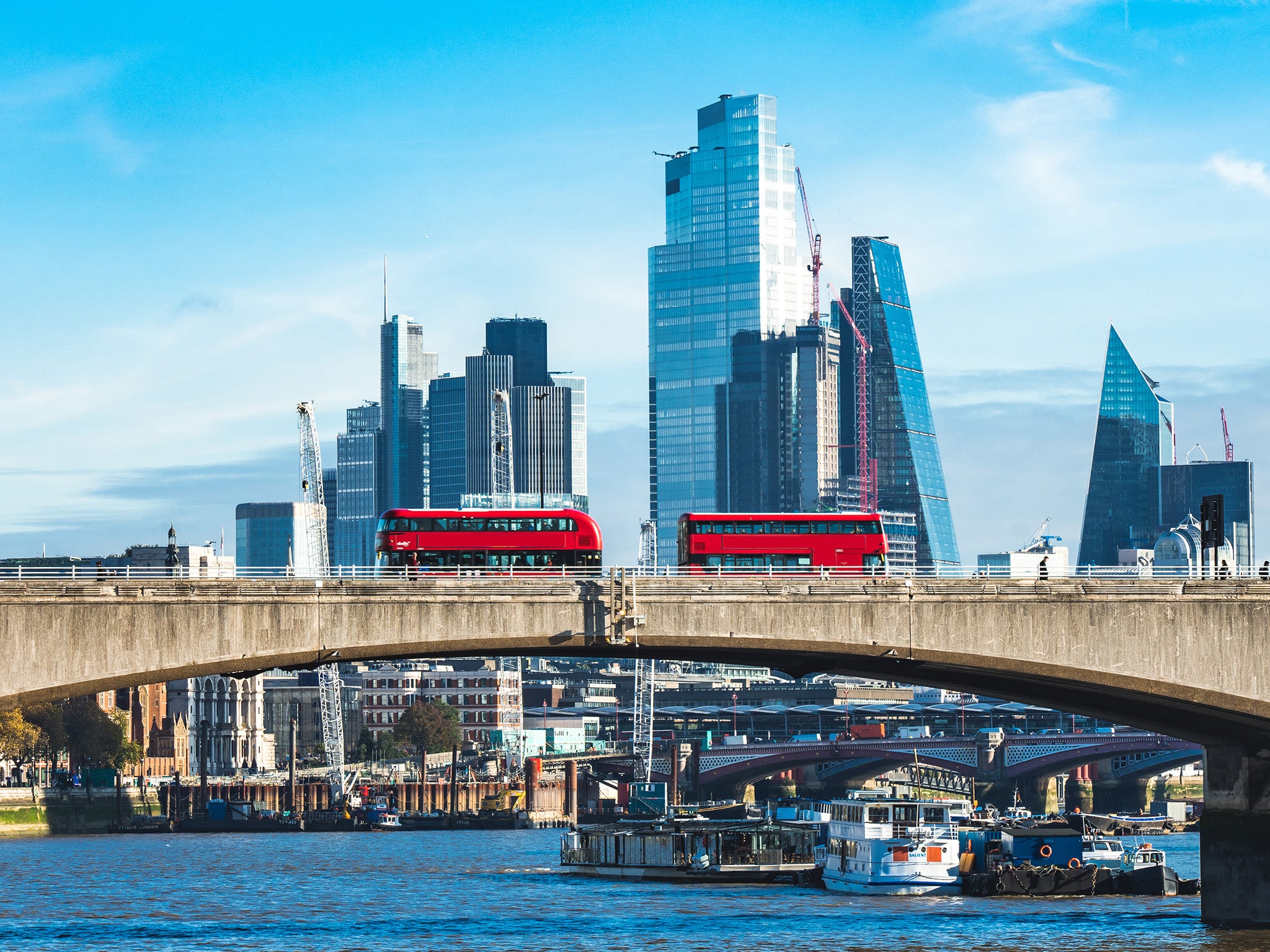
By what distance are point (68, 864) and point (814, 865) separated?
59.8 metres

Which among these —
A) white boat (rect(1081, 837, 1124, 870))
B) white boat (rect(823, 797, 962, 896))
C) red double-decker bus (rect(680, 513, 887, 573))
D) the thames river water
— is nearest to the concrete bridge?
the thames river water

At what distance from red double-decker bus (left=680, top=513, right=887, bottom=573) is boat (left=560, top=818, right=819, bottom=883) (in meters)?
40.2

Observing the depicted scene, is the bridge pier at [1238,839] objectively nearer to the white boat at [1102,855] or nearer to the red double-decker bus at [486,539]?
the red double-decker bus at [486,539]

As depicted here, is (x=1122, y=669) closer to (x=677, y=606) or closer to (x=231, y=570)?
(x=677, y=606)

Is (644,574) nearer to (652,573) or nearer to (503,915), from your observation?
(652,573)

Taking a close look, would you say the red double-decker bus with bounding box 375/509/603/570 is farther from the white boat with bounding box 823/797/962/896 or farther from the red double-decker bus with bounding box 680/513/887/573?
the white boat with bounding box 823/797/962/896

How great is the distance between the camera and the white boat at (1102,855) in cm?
12788

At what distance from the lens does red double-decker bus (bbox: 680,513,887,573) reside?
99.8m

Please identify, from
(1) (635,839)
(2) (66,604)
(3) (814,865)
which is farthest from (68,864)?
(2) (66,604)

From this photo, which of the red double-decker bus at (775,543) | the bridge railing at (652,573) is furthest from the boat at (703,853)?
the bridge railing at (652,573)

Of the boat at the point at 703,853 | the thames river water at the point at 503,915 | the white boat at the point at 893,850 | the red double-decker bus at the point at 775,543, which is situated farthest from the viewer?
the boat at the point at 703,853

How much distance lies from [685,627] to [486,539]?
25.9 m

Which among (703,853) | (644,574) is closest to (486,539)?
(644,574)

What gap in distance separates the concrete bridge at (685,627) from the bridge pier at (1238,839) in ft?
18.4
